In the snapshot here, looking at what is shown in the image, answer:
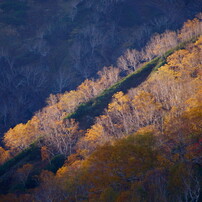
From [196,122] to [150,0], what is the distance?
120 m

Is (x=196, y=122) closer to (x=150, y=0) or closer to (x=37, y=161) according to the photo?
(x=37, y=161)

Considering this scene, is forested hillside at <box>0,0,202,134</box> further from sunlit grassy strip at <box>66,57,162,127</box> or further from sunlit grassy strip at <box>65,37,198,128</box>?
sunlit grassy strip at <box>65,37,198,128</box>

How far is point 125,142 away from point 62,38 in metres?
103

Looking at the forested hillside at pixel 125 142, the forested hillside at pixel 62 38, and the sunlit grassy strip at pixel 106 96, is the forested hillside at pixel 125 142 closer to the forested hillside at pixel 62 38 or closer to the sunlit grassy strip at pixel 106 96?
the sunlit grassy strip at pixel 106 96

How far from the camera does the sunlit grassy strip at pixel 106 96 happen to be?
56.1 metres

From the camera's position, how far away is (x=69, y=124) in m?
52.6

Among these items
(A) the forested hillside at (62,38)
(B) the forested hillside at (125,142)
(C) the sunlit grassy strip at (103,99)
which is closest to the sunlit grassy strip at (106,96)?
(C) the sunlit grassy strip at (103,99)

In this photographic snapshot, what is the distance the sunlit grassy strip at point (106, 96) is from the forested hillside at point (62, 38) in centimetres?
1557

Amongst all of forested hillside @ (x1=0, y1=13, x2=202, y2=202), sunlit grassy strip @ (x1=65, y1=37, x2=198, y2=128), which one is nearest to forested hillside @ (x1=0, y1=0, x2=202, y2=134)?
sunlit grassy strip @ (x1=65, y1=37, x2=198, y2=128)

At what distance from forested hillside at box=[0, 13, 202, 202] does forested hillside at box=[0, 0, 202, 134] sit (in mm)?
20268

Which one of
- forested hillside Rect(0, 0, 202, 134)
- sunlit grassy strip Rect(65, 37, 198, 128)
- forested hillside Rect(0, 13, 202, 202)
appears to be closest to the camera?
forested hillside Rect(0, 13, 202, 202)

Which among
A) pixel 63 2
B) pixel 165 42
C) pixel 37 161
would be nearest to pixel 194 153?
pixel 37 161

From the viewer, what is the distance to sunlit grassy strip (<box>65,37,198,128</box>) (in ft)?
184

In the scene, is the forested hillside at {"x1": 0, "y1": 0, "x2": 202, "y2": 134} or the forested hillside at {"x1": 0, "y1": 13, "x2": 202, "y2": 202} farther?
the forested hillside at {"x1": 0, "y1": 0, "x2": 202, "y2": 134}
